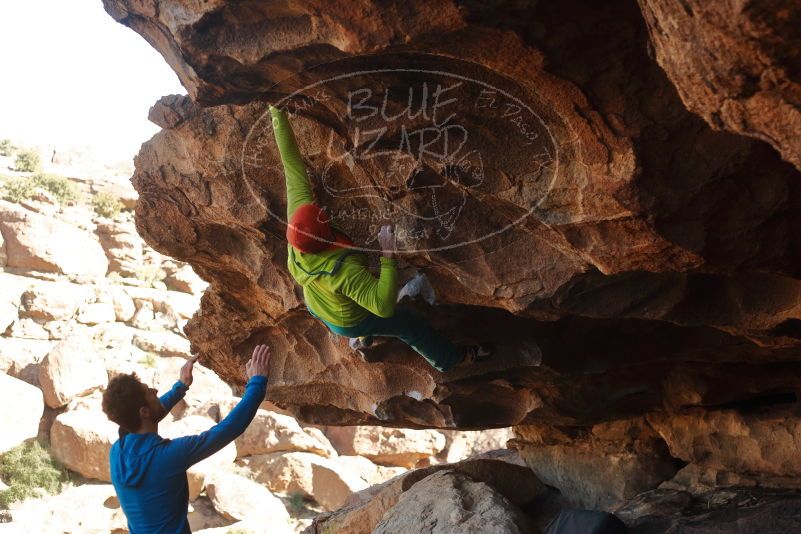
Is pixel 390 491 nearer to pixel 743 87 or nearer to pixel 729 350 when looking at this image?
pixel 729 350

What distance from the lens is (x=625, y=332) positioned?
5199mm

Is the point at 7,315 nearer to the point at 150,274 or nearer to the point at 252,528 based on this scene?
the point at 150,274

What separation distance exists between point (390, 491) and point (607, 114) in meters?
4.03

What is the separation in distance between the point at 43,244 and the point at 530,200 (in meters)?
14.3

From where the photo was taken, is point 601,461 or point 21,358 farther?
point 21,358

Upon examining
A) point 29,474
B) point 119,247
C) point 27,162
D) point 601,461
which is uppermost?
point 27,162

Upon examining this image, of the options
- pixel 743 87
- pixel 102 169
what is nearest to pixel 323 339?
pixel 743 87

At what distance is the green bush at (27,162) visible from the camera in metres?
18.5

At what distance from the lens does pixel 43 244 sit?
51.1 feet

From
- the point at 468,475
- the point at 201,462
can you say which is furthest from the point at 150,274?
the point at 468,475

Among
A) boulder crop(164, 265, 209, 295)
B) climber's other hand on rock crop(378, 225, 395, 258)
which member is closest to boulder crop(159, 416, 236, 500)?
boulder crop(164, 265, 209, 295)

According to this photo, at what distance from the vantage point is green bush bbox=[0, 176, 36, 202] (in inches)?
638

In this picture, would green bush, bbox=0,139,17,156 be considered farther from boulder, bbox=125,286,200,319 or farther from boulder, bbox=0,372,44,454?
boulder, bbox=0,372,44,454

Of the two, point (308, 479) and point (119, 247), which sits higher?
point (119, 247)
